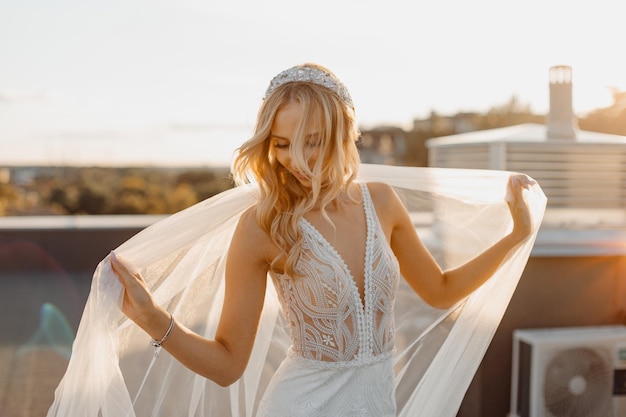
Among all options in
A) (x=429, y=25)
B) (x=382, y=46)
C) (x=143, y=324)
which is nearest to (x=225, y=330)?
(x=143, y=324)

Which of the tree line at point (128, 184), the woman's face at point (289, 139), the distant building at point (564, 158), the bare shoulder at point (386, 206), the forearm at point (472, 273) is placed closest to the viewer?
the woman's face at point (289, 139)

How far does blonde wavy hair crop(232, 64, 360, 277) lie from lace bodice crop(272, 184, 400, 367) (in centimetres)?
4

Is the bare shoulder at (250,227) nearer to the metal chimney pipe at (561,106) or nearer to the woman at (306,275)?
the woman at (306,275)

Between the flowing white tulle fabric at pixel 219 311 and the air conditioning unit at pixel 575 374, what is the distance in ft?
2.73

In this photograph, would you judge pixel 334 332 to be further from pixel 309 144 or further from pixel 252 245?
pixel 309 144

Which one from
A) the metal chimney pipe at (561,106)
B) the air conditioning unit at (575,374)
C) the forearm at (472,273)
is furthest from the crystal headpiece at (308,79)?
the metal chimney pipe at (561,106)

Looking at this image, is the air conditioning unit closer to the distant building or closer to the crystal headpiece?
the distant building

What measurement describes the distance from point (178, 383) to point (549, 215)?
7.15 ft

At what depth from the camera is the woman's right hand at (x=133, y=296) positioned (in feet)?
4.60

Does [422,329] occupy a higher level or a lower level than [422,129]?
lower

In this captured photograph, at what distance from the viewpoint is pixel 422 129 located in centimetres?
2362

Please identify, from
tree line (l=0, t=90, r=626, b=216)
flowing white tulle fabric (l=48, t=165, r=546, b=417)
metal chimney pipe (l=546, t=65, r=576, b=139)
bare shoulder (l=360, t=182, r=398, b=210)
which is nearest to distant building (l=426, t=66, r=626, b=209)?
metal chimney pipe (l=546, t=65, r=576, b=139)

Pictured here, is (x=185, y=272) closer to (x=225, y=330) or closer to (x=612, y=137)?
(x=225, y=330)

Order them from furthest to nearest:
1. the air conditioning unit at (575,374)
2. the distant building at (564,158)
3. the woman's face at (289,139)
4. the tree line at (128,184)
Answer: the tree line at (128,184), the distant building at (564,158), the air conditioning unit at (575,374), the woman's face at (289,139)
